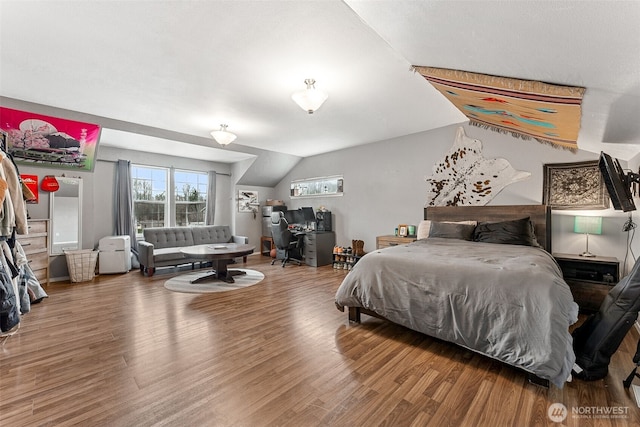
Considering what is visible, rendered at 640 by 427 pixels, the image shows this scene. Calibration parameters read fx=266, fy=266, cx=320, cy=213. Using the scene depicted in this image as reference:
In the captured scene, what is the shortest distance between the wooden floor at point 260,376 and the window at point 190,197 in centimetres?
358

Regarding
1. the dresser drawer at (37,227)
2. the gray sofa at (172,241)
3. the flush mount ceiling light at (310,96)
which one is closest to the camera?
the flush mount ceiling light at (310,96)

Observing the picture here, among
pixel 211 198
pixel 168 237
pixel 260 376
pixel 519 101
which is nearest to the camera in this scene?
pixel 260 376

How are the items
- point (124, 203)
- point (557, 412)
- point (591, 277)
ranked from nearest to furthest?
point (557, 412) < point (591, 277) < point (124, 203)

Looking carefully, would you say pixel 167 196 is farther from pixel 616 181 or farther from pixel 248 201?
pixel 616 181

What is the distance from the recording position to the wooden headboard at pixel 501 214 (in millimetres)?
3580

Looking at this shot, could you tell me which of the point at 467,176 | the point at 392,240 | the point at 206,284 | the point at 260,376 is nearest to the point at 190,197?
the point at 206,284

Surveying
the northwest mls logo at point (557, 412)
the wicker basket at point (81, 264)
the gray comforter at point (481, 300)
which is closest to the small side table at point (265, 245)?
the wicker basket at point (81, 264)

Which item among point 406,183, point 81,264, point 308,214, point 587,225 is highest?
point 406,183

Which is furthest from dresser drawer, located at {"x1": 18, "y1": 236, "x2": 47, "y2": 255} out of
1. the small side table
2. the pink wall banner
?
the small side table

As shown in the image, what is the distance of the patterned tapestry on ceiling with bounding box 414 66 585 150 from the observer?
1997 mm

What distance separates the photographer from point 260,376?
74.4 inches

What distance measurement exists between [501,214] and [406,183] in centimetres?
162

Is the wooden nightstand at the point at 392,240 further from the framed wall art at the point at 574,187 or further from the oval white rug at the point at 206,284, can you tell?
the oval white rug at the point at 206,284

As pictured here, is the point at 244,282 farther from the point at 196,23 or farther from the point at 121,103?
the point at 196,23
